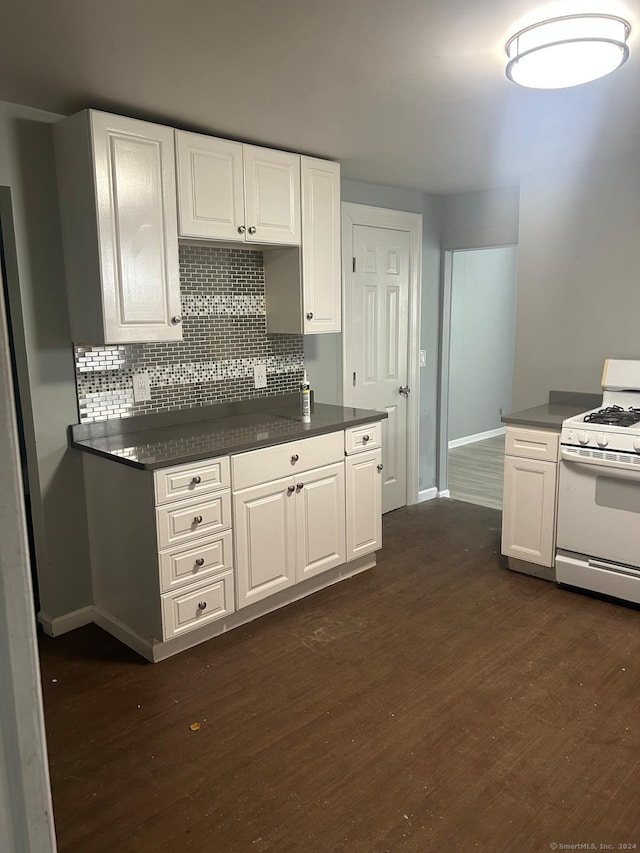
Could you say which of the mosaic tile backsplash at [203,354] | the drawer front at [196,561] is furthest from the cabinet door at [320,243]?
the drawer front at [196,561]

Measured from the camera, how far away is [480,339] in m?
6.70

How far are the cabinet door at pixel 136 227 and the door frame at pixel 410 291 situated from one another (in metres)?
1.51

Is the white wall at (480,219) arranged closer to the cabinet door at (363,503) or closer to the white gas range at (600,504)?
the white gas range at (600,504)

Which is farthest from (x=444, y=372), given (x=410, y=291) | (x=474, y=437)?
(x=474, y=437)

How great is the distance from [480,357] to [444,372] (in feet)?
6.62

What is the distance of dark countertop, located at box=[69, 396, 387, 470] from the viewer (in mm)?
2641

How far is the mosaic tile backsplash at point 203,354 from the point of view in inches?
115

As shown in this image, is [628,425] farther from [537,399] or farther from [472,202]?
[472,202]

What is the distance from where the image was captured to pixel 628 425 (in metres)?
3.04

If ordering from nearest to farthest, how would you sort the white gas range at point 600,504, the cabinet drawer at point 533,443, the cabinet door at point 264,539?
the cabinet door at point 264,539
the white gas range at point 600,504
the cabinet drawer at point 533,443

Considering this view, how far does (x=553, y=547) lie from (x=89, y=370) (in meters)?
2.49

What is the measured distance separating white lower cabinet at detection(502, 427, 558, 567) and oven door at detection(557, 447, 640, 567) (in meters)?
0.08

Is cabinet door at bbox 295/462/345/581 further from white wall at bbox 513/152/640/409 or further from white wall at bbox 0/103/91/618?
white wall at bbox 513/152/640/409

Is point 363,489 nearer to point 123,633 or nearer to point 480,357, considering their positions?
point 123,633
